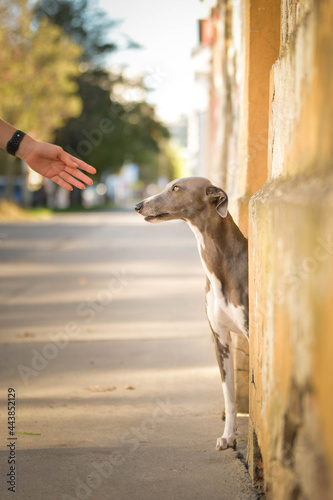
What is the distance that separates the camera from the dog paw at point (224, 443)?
3978mm

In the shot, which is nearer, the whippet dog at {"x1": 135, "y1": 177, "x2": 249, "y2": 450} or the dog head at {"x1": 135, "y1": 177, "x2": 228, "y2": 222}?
the whippet dog at {"x1": 135, "y1": 177, "x2": 249, "y2": 450}

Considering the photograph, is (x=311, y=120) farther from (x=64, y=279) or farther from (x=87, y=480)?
(x=64, y=279)

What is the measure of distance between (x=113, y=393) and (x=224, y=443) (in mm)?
1393

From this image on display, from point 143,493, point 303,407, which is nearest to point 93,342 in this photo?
point 143,493

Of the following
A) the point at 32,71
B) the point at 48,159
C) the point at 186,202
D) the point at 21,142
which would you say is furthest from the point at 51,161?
the point at 32,71

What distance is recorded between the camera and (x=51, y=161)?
4301 millimetres

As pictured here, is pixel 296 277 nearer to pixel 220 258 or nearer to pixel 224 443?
pixel 220 258

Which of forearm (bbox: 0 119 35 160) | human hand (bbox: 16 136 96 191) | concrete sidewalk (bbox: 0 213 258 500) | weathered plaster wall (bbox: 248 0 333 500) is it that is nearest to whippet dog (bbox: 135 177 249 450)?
concrete sidewalk (bbox: 0 213 258 500)

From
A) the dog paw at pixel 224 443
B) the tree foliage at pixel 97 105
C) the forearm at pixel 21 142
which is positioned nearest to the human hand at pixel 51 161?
the forearm at pixel 21 142

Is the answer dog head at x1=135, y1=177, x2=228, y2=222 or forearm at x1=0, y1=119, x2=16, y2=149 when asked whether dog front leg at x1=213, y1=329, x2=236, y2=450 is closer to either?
dog head at x1=135, y1=177, x2=228, y2=222

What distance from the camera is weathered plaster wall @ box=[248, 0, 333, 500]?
2.05 metres

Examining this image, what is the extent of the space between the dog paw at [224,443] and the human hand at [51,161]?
1.81 metres

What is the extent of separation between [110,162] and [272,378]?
5601cm

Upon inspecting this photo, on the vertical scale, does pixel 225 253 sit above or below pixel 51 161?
below
